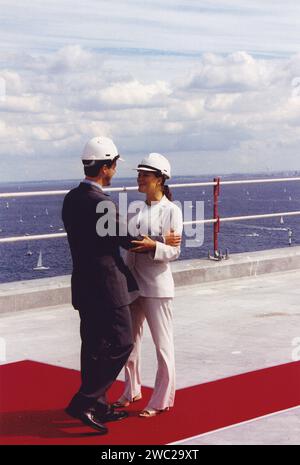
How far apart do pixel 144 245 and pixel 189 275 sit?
5.03m

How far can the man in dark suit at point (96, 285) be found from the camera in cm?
502

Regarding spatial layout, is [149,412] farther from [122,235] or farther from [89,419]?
[122,235]

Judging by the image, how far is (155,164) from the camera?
5297 millimetres

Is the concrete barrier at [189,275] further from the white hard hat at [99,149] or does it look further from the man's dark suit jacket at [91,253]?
the white hard hat at [99,149]

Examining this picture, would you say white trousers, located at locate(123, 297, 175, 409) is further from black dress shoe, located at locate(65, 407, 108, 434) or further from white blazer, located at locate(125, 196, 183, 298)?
black dress shoe, located at locate(65, 407, 108, 434)

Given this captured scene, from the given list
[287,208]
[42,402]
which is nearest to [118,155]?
[42,402]

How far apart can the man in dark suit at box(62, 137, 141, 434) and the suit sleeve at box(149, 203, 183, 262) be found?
214 mm

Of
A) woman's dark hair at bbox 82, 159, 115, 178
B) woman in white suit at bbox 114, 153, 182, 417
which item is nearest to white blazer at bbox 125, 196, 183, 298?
woman in white suit at bbox 114, 153, 182, 417

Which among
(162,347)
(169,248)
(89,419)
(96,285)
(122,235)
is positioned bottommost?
(89,419)

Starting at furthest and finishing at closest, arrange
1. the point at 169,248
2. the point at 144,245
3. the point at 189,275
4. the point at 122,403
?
the point at 189,275 → the point at 122,403 → the point at 169,248 → the point at 144,245

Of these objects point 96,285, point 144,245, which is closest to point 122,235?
point 144,245

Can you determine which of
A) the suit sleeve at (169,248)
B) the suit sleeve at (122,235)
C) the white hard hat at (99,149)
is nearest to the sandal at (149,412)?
the suit sleeve at (169,248)

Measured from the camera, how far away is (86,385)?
5105 mm
